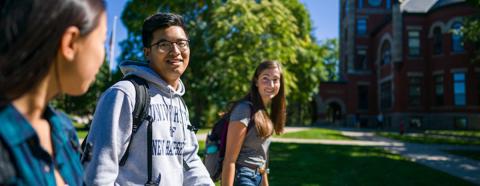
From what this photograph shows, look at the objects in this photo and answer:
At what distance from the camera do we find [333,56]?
58.3m

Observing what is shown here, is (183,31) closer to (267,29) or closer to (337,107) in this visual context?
(267,29)

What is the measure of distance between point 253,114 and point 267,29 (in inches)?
586

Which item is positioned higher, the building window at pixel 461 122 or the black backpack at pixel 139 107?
the black backpack at pixel 139 107

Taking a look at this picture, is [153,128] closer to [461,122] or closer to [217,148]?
[217,148]

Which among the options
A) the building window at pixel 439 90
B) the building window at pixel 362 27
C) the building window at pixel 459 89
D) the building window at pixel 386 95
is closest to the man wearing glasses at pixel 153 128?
the building window at pixel 459 89

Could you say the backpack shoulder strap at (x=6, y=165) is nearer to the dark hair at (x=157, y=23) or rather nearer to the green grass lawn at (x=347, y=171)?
the dark hair at (x=157, y=23)

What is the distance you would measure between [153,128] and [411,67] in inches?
1342

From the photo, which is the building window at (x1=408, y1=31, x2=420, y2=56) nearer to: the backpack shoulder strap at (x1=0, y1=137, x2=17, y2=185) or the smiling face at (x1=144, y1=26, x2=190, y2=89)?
the smiling face at (x1=144, y1=26, x2=190, y2=89)

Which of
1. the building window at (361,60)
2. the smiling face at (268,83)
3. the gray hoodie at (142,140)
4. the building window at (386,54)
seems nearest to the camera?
the gray hoodie at (142,140)

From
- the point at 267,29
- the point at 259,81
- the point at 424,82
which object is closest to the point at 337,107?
the point at 424,82

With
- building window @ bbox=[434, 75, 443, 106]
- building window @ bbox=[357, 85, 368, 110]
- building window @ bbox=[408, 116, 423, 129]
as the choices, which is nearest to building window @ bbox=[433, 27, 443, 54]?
building window @ bbox=[434, 75, 443, 106]

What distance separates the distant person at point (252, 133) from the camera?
3070mm

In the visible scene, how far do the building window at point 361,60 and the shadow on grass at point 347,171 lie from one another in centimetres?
3222

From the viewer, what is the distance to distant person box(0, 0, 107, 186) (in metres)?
0.96
